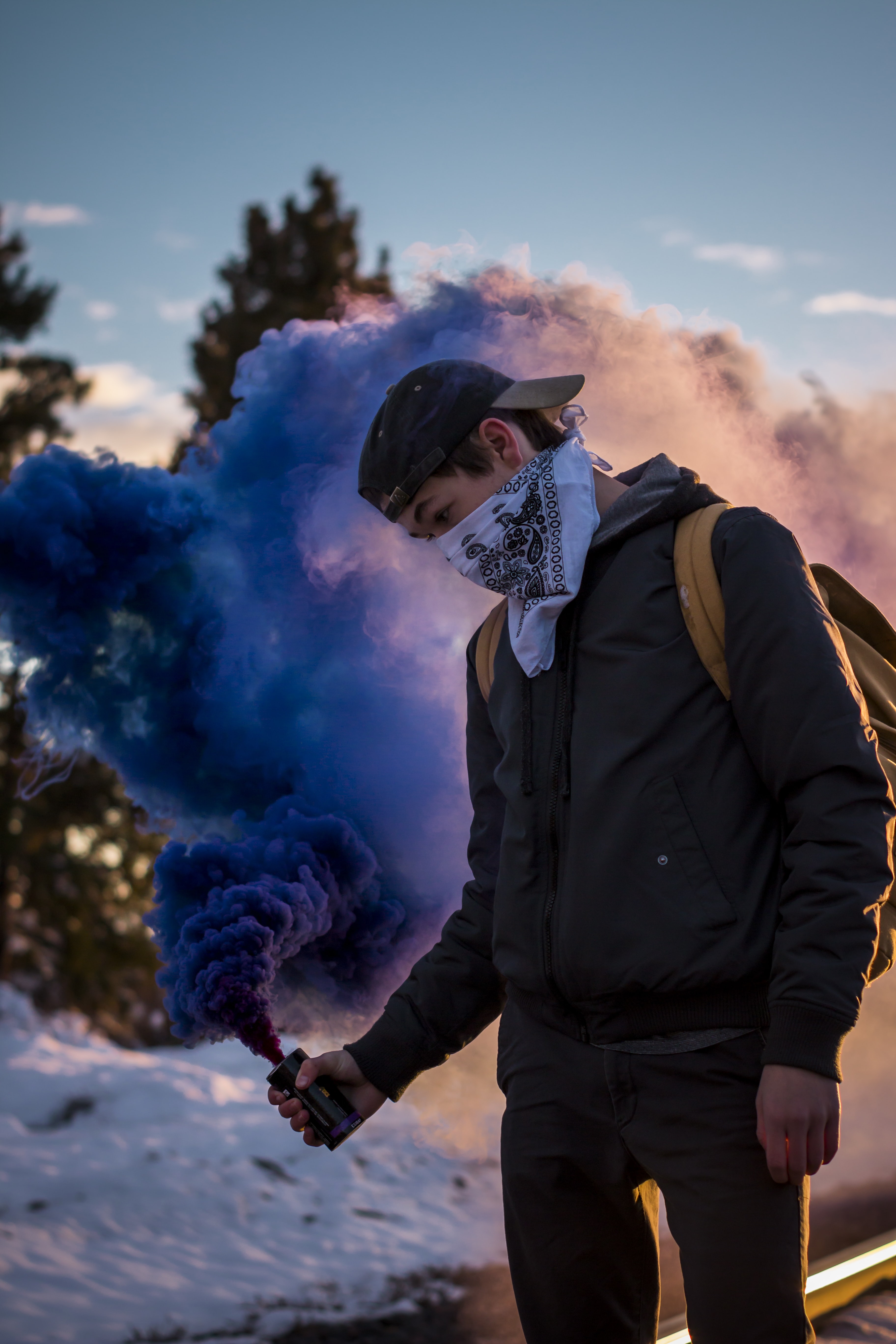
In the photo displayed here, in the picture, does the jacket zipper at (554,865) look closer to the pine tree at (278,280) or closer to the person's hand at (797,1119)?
the person's hand at (797,1119)

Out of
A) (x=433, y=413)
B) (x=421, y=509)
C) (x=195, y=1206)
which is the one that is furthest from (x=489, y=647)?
(x=195, y=1206)

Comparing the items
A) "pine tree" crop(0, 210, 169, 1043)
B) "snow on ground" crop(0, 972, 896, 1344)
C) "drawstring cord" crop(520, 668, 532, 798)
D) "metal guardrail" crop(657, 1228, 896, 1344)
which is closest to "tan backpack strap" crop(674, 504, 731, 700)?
"drawstring cord" crop(520, 668, 532, 798)

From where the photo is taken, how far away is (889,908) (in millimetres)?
1515

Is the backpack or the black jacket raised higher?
the backpack

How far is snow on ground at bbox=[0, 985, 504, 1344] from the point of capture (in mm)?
3764

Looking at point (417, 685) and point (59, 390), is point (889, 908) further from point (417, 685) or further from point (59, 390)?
point (59, 390)

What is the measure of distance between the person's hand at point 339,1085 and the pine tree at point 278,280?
9.08 metres

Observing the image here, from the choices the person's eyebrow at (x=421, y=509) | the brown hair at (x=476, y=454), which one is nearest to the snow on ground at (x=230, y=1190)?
the person's eyebrow at (x=421, y=509)

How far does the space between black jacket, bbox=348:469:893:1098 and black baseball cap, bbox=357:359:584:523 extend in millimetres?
353

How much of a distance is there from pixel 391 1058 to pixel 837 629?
1.15 m

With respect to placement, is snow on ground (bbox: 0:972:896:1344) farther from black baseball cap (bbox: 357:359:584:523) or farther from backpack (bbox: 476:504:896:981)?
black baseball cap (bbox: 357:359:584:523)

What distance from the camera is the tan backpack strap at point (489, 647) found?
1936 millimetres

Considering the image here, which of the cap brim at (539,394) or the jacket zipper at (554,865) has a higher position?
the cap brim at (539,394)

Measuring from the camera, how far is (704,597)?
1503 millimetres
